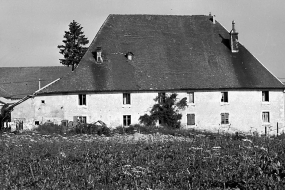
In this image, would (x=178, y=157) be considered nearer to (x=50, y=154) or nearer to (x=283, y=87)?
(x=50, y=154)

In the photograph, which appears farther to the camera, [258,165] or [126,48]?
[126,48]

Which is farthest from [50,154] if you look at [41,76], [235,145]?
[41,76]

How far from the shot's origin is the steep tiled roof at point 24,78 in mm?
63969

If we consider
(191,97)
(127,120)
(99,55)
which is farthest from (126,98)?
(191,97)

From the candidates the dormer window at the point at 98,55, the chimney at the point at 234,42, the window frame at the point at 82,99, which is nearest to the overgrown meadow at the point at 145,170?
the window frame at the point at 82,99

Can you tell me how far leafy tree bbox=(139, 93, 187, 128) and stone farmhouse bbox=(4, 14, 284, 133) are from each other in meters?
0.49

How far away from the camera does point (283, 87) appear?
39.8m

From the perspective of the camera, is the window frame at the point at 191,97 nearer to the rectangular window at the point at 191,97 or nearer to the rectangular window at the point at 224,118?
the rectangular window at the point at 191,97

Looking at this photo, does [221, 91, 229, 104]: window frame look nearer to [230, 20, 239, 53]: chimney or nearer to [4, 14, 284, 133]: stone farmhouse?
[4, 14, 284, 133]: stone farmhouse

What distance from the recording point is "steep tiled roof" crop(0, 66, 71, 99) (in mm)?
63969

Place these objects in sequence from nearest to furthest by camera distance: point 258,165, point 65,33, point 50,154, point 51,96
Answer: point 258,165 → point 50,154 → point 51,96 → point 65,33

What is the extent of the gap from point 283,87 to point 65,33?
43.8 meters

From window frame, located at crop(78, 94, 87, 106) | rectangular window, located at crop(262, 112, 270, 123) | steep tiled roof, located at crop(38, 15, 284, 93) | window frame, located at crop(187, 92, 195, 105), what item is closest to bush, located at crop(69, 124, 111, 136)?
window frame, located at crop(78, 94, 87, 106)

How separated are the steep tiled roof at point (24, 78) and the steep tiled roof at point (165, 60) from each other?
1058 inches
